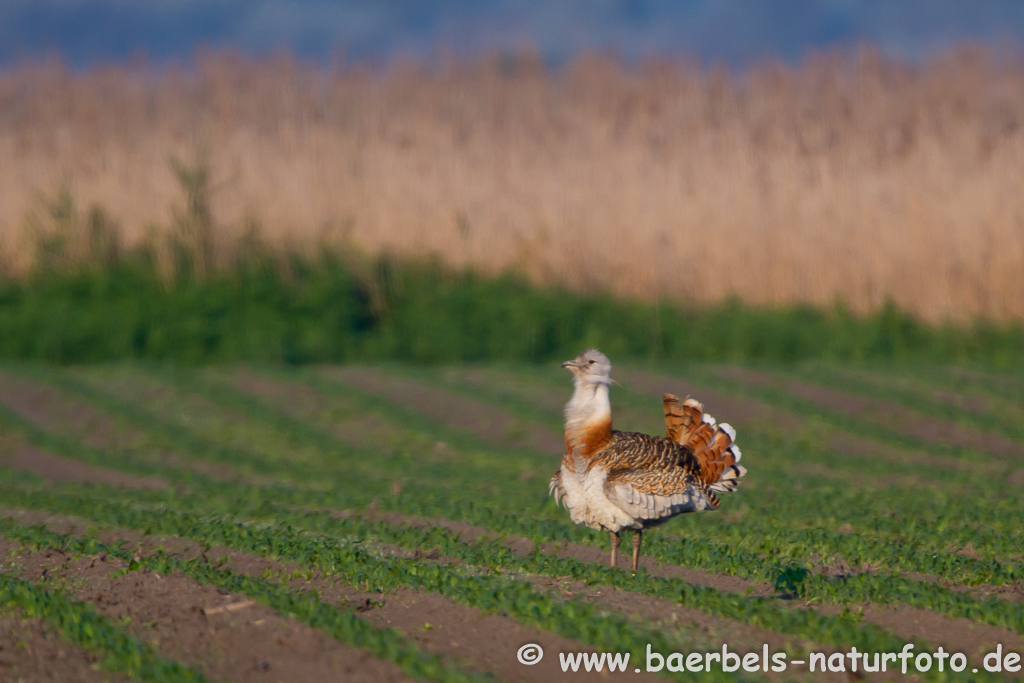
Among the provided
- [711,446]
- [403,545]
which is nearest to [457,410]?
[403,545]

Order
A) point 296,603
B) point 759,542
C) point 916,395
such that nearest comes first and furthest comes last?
point 296,603 → point 759,542 → point 916,395

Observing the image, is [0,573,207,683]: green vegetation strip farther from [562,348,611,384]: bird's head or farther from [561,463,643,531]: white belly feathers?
[562,348,611,384]: bird's head

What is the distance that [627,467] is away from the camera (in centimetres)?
502

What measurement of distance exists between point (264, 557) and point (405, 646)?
1.65 m

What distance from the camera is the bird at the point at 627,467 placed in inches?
197

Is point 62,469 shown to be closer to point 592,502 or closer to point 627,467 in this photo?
point 592,502

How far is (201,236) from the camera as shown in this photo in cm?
1395

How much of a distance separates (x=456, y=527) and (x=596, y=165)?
9.98 m

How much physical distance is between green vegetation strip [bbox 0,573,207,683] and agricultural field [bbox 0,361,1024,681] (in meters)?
0.02

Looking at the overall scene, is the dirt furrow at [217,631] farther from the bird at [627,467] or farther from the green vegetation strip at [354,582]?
the bird at [627,467]

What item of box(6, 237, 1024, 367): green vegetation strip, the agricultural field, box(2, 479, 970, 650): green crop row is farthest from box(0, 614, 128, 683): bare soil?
box(6, 237, 1024, 367): green vegetation strip

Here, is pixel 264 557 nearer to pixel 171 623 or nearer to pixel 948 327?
pixel 171 623

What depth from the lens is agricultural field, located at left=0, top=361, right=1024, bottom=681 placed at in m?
4.43

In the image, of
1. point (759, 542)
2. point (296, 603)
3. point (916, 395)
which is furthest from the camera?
point (916, 395)
